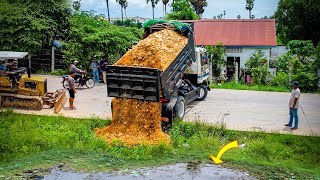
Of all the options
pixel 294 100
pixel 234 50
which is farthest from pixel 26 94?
pixel 234 50

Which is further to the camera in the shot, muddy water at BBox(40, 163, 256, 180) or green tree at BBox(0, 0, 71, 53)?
green tree at BBox(0, 0, 71, 53)

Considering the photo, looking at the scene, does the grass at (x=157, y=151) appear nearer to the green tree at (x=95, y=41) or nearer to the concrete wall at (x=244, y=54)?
the green tree at (x=95, y=41)

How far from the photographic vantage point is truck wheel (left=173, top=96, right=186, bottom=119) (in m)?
13.3

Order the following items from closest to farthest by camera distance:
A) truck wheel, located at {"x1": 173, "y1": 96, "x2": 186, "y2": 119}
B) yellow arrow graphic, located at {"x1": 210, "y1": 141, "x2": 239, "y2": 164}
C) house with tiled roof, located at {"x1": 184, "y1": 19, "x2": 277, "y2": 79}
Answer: yellow arrow graphic, located at {"x1": 210, "y1": 141, "x2": 239, "y2": 164} → truck wheel, located at {"x1": 173, "y1": 96, "x2": 186, "y2": 119} → house with tiled roof, located at {"x1": 184, "y1": 19, "x2": 277, "y2": 79}

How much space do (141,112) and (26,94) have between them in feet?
18.8

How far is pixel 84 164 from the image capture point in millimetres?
9898

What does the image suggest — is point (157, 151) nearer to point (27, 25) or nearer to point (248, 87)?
point (248, 87)

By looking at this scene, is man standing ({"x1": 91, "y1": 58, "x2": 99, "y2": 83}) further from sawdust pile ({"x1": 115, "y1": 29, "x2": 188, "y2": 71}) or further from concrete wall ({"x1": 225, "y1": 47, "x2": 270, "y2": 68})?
concrete wall ({"x1": 225, "y1": 47, "x2": 270, "y2": 68})

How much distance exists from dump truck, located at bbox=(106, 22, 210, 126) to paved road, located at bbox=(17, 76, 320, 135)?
3.30ft

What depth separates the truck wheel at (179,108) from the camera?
1330cm

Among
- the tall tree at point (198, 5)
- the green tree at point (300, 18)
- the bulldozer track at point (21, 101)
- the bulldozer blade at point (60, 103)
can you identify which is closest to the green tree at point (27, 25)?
the bulldozer track at point (21, 101)

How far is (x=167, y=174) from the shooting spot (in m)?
9.35

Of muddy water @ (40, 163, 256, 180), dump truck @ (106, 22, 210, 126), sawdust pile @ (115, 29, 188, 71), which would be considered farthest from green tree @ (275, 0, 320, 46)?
muddy water @ (40, 163, 256, 180)

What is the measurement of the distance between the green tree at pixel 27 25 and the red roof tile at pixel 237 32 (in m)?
9.97
